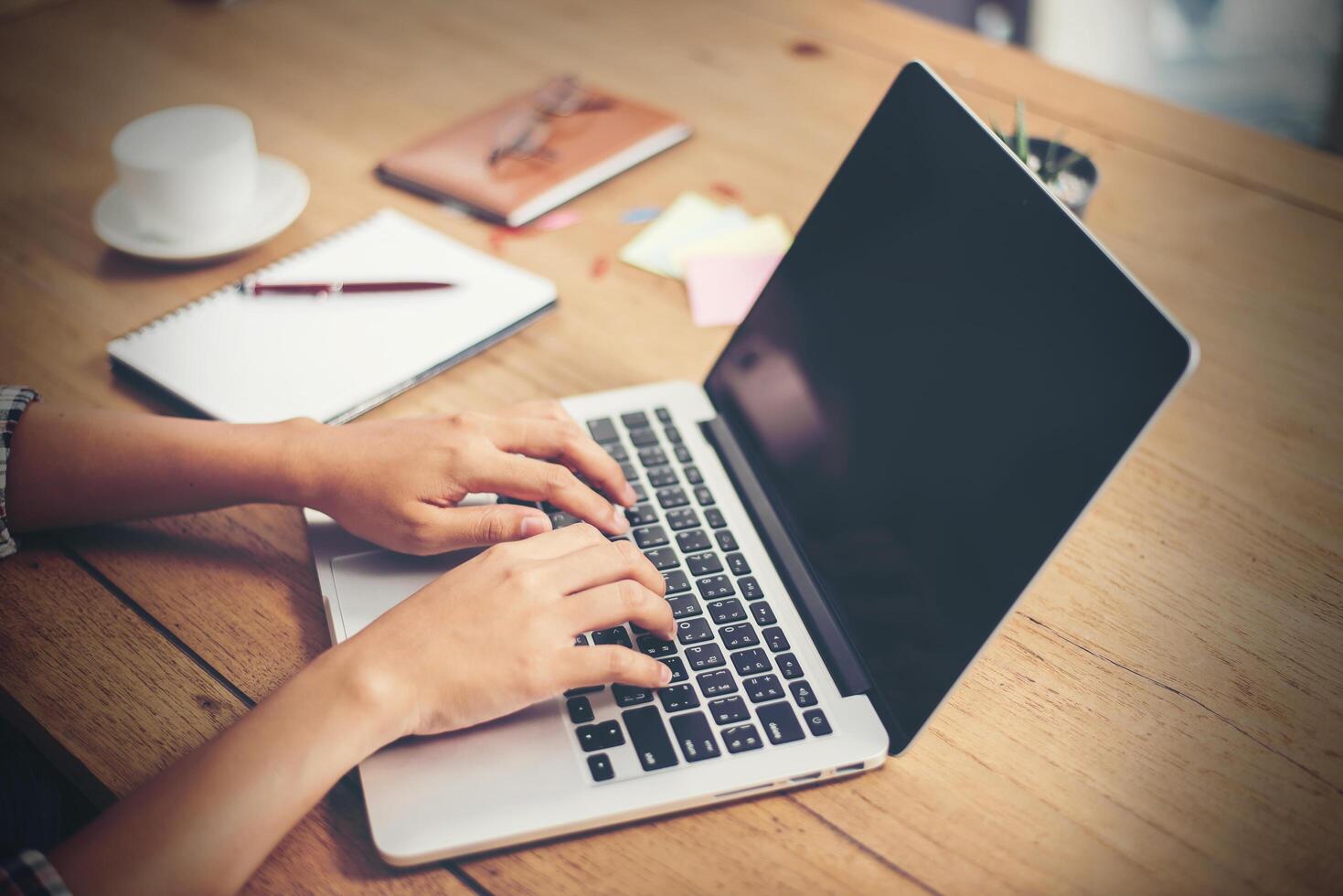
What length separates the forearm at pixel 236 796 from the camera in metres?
0.54

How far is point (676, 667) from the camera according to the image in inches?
26.1

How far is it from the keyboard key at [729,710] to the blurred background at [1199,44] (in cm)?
237

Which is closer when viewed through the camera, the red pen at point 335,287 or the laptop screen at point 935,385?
the laptop screen at point 935,385

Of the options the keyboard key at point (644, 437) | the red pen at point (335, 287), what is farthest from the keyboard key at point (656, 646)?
the red pen at point (335, 287)

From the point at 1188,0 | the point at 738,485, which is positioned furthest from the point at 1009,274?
the point at 1188,0

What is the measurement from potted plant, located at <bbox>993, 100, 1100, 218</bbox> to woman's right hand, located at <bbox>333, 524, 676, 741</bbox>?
61 centimetres

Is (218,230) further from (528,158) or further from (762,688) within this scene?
(762,688)

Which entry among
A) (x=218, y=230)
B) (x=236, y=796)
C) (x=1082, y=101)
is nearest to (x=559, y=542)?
(x=236, y=796)

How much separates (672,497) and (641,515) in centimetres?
3

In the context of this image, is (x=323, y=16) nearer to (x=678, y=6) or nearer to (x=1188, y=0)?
(x=678, y=6)

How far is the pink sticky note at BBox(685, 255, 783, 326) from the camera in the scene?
1.02m

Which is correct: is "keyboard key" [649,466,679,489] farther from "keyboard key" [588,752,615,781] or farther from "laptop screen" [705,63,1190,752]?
"keyboard key" [588,752,615,781]

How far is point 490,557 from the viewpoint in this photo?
26.6 inches

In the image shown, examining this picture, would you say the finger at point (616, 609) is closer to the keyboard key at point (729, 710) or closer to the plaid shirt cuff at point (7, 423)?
the keyboard key at point (729, 710)
